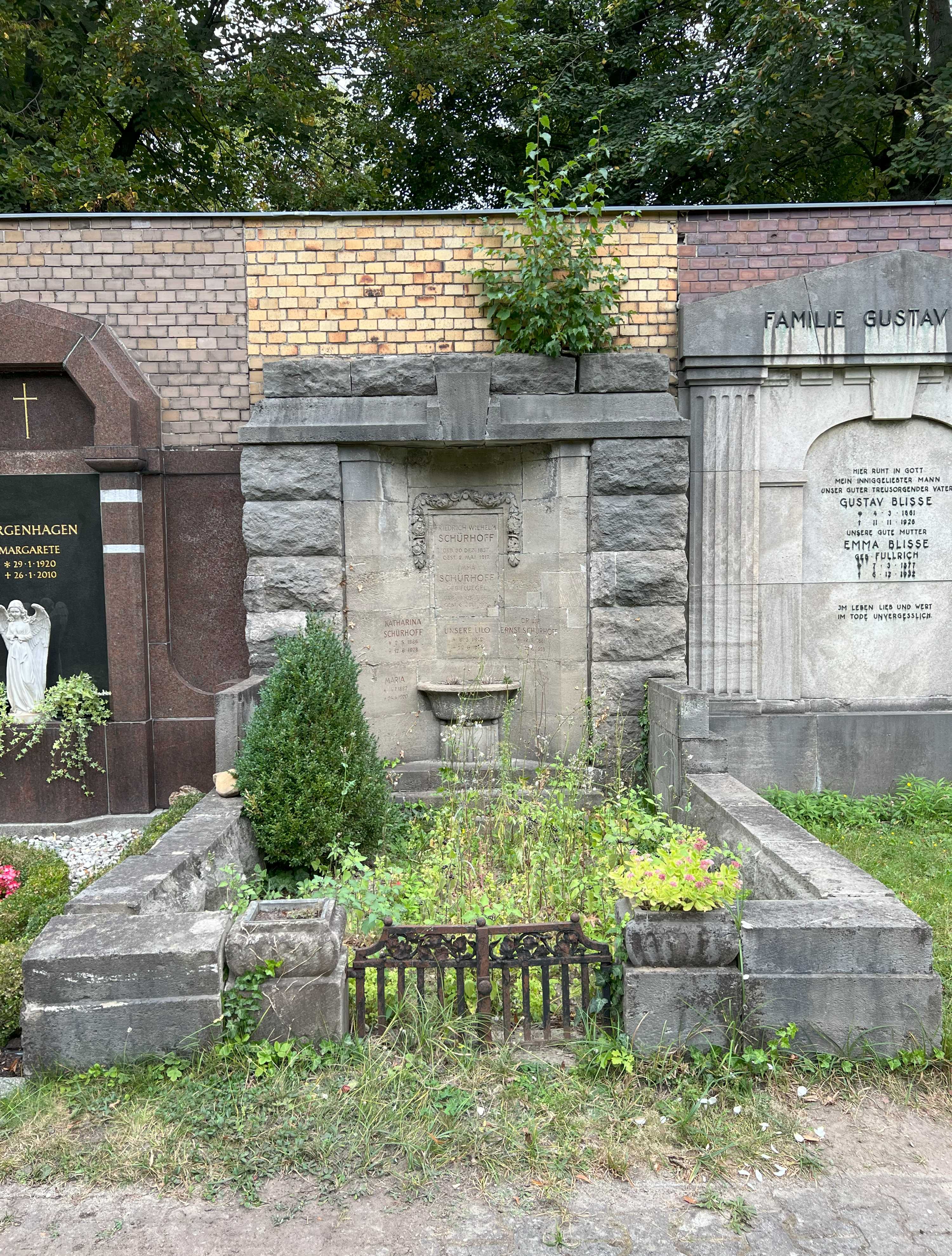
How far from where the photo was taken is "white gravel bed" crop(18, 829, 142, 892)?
5.75 metres

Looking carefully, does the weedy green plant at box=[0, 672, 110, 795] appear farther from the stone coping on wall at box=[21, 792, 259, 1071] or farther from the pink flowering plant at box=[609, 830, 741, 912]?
the pink flowering plant at box=[609, 830, 741, 912]

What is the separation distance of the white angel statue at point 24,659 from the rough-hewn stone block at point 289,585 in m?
1.79

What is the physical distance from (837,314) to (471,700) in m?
4.06

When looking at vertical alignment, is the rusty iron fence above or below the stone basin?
below

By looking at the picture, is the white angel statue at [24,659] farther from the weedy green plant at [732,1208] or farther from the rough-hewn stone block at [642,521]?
the weedy green plant at [732,1208]

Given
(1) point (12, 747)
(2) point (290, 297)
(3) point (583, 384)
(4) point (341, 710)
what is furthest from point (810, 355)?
Answer: (1) point (12, 747)

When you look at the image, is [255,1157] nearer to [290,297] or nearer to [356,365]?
[356,365]

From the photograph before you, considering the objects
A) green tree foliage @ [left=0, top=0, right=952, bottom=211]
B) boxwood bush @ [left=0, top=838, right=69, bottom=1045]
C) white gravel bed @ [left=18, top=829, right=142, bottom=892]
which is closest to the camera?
boxwood bush @ [left=0, top=838, right=69, bottom=1045]

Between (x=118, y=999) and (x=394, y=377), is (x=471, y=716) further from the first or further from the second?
(x=118, y=999)

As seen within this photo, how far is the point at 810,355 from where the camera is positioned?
21.2 ft

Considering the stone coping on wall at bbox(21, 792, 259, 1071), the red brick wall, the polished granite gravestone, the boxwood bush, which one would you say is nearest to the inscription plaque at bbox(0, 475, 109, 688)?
the boxwood bush

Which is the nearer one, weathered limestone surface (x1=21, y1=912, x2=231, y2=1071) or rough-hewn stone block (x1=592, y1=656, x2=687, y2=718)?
weathered limestone surface (x1=21, y1=912, x2=231, y2=1071)

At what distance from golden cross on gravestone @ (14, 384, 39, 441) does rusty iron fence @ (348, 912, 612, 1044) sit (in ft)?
17.5

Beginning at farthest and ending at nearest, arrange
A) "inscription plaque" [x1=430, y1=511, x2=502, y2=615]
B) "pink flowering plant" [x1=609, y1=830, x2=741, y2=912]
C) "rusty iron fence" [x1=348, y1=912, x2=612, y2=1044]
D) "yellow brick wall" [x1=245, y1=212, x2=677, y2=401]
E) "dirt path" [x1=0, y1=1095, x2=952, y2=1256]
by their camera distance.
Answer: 1. "inscription plaque" [x1=430, y1=511, x2=502, y2=615]
2. "yellow brick wall" [x1=245, y1=212, x2=677, y2=401]
3. "rusty iron fence" [x1=348, y1=912, x2=612, y2=1044]
4. "pink flowering plant" [x1=609, y1=830, x2=741, y2=912]
5. "dirt path" [x1=0, y1=1095, x2=952, y2=1256]
